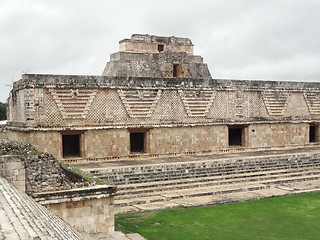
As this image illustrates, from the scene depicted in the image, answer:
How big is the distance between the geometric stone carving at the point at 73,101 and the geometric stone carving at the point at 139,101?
1.28m

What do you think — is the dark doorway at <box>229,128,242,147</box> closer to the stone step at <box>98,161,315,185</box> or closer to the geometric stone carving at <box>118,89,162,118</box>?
the stone step at <box>98,161,315,185</box>

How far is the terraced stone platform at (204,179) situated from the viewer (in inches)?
422

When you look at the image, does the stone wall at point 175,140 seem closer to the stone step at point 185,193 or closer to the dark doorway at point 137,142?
the dark doorway at point 137,142

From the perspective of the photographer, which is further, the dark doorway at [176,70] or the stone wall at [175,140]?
the dark doorway at [176,70]

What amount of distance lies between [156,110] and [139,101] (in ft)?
2.64

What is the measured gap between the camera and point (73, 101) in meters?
14.1

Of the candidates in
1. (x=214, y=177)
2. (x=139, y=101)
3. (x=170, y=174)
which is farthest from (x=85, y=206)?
(x=139, y=101)

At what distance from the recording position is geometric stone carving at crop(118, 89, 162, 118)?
1508 centimetres

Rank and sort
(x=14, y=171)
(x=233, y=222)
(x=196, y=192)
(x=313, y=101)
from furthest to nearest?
1. (x=313, y=101)
2. (x=196, y=192)
3. (x=233, y=222)
4. (x=14, y=171)

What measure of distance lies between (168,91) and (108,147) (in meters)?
3.35

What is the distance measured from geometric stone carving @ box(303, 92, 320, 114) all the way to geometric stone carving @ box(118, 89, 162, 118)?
7.81m

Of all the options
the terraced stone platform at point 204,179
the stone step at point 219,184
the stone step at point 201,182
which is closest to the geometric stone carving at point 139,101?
the terraced stone platform at point 204,179

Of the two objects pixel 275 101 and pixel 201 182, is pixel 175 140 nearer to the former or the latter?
pixel 201 182

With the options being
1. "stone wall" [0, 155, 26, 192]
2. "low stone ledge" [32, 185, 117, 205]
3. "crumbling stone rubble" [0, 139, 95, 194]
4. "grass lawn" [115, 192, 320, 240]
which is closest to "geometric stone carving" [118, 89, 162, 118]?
"grass lawn" [115, 192, 320, 240]
